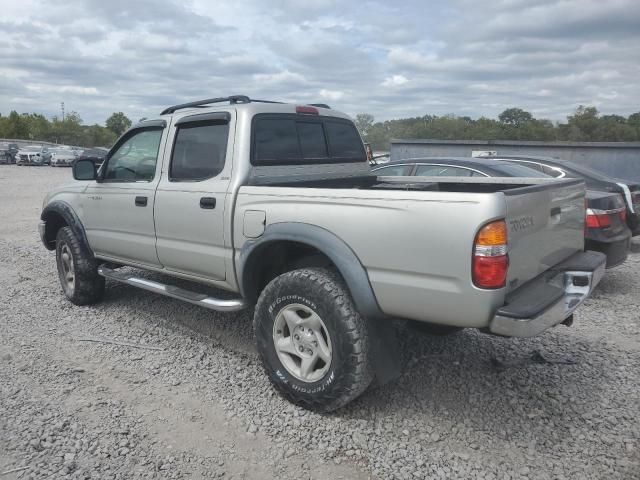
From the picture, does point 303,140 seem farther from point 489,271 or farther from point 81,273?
point 81,273

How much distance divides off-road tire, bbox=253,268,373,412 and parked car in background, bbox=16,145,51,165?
42.0 meters

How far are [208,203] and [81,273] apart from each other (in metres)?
2.28

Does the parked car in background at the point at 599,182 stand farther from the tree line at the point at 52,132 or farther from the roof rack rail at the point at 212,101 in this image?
the tree line at the point at 52,132

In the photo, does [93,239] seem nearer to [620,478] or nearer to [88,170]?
[88,170]

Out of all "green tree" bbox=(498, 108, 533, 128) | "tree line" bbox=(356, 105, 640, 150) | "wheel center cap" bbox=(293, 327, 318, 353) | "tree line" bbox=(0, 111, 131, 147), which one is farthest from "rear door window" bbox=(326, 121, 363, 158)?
"tree line" bbox=(0, 111, 131, 147)

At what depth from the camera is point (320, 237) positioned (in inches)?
123

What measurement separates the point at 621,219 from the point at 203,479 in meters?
5.17

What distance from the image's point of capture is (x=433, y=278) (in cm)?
271

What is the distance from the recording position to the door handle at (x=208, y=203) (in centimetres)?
377

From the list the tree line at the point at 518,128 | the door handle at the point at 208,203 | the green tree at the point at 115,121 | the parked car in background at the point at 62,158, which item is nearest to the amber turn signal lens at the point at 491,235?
the door handle at the point at 208,203

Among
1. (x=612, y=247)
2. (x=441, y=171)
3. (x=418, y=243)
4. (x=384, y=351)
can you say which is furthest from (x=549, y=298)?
(x=441, y=171)

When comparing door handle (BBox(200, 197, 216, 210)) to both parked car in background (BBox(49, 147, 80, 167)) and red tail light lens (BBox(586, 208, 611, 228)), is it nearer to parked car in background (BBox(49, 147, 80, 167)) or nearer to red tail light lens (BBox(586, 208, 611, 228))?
red tail light lens (BBox(586, 208, 611, 228))

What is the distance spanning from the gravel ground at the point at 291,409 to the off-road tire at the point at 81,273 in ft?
1.31

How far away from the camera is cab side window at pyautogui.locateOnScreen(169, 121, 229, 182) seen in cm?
394
